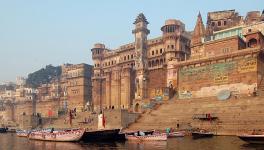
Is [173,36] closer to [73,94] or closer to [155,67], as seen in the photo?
[155,67]

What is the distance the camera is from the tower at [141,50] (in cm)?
5939

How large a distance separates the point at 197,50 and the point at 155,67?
12.0 metres

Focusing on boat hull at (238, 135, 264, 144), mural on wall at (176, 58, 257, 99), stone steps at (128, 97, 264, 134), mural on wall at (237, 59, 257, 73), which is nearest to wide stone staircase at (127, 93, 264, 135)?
stone steps at (128, 97, 264, 134)

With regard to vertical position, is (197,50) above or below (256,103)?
above

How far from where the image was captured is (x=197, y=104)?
40250mm

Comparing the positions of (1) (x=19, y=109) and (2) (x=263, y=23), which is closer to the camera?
(2) (x=263, y=23)

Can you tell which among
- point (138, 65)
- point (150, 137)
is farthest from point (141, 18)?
point (150, 137)

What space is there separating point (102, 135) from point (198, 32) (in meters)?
29.5

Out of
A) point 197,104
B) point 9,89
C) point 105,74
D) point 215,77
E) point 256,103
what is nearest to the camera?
point 256,103

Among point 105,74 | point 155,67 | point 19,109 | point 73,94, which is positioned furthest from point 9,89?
point 155,67

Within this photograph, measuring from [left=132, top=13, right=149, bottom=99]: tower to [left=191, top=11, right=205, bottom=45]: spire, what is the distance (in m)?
11.5

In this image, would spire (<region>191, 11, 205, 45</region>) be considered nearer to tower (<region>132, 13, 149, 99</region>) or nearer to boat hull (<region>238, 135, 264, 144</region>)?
tower (<region>132, 13, 149, 99</region>)

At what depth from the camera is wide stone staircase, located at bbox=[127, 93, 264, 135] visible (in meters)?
31.5

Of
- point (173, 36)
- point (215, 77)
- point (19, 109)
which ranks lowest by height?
point (19, 109)
